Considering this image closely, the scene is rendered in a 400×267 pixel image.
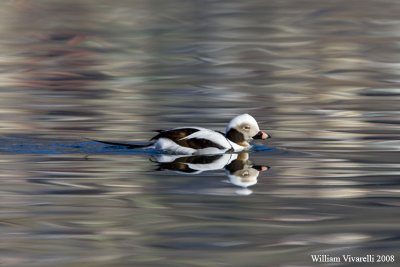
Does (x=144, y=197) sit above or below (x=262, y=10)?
above

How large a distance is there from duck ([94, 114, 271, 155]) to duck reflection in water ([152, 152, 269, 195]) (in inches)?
2.5

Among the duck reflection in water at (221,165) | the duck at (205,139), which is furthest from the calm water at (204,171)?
the duck at (205,139)

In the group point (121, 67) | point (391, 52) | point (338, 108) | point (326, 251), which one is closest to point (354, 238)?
point (326, 251)

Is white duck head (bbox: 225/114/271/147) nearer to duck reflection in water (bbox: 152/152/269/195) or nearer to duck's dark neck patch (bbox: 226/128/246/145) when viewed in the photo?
duck's dark neck patch (bbox: 226/128/246/145)

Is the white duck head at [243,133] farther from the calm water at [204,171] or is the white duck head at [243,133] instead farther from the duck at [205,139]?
the calm water at [204,171]

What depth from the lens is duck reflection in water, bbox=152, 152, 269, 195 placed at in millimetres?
10742

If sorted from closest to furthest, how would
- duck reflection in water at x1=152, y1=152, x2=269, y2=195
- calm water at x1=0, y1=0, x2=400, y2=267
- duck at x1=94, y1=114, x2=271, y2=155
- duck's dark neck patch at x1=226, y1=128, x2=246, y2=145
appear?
calm water at x1=0, y1=0, x2=400, y2=267
duck reflection in water at x1=152, y1=152, x2=269, y2=195
duck at x1=94, y1=114, x2=271, y2=155
duck's dark neck patch at x1=226, y1=128, x2=246, y2=145

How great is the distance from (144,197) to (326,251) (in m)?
2.15

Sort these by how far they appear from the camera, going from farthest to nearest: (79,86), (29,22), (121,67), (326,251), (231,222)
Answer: (29,22) < (121,67) < (79,86) < (231,222) < (326,251)

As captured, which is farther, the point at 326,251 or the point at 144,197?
the point at 144,197

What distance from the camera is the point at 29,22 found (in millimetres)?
35938

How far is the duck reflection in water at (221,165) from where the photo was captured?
10.7m

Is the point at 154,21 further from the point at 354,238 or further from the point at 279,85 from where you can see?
the point at 354,238

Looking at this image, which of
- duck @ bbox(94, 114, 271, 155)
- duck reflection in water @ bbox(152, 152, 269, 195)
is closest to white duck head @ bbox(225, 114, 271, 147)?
duck @ bbox(94, 114, 271, 155)
